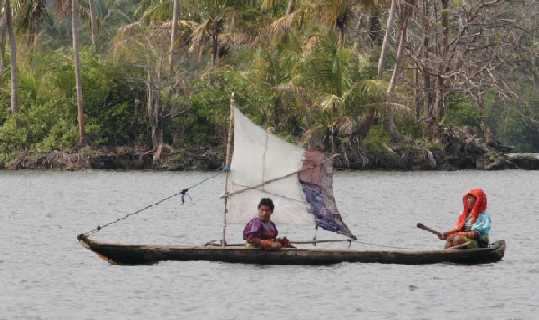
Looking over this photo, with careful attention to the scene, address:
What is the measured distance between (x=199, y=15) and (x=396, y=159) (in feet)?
47.7

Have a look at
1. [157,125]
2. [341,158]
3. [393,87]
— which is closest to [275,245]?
[393,87]

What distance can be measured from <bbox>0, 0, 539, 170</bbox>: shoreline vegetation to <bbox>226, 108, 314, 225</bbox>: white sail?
109 ft

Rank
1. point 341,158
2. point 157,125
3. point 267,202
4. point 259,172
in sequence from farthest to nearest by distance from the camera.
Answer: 1. point 157,125
2. point 341,158
3. point 259,172
4. point 267,202

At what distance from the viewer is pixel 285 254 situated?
81.2 feet

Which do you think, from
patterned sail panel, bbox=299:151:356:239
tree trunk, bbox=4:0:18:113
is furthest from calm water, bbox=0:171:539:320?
tree trunk, bbox=4:0:18:113

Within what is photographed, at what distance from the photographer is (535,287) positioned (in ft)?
77.3

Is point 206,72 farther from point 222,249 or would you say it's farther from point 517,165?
point 222,249

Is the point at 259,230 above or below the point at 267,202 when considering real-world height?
below

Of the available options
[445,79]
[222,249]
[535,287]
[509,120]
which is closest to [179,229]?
[222,249]

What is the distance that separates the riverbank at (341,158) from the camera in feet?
202

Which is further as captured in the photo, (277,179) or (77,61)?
(77,61)

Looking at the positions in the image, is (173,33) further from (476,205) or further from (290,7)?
(476,205)

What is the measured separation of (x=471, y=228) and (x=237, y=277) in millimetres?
4525

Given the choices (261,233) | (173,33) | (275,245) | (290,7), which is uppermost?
(290,7)
